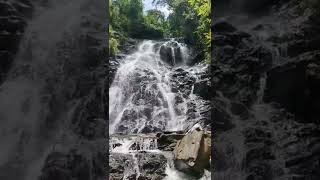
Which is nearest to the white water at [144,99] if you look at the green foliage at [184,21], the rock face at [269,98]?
the green foliage at [184,21]

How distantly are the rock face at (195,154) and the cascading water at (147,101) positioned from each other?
3.60ft

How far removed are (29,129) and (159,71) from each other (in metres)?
9.54

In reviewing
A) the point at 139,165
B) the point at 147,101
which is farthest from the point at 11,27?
the point at 147,101

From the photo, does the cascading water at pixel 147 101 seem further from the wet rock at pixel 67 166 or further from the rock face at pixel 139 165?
the wet rock at pixel 67 166

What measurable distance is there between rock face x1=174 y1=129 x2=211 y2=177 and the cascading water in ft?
3.60

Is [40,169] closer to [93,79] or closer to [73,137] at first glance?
[73,137]

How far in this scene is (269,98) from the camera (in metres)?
Result: 3.78

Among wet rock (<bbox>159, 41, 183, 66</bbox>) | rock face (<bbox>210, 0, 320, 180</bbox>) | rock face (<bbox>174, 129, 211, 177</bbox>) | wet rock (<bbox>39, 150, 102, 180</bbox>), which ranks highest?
wet rock (<bbox>159, 41, 183, 66</bbox>)

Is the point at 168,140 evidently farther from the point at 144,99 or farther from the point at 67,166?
the point at 67,166

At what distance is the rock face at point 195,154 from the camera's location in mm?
6750

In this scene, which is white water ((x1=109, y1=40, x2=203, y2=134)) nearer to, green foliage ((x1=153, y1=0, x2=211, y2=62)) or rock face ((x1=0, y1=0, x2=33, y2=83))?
green foliage ((x1=153, y1=0, x2=211, y2=62))

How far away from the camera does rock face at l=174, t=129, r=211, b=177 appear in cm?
675

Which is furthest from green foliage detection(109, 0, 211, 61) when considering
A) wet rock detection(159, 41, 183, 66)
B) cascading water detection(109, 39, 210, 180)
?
cascading water detection(109, 39, 210, 180)

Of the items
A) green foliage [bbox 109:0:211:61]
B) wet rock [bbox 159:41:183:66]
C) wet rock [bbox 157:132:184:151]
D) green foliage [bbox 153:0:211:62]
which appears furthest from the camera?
green foliage [bbox 109:0:211:61]
